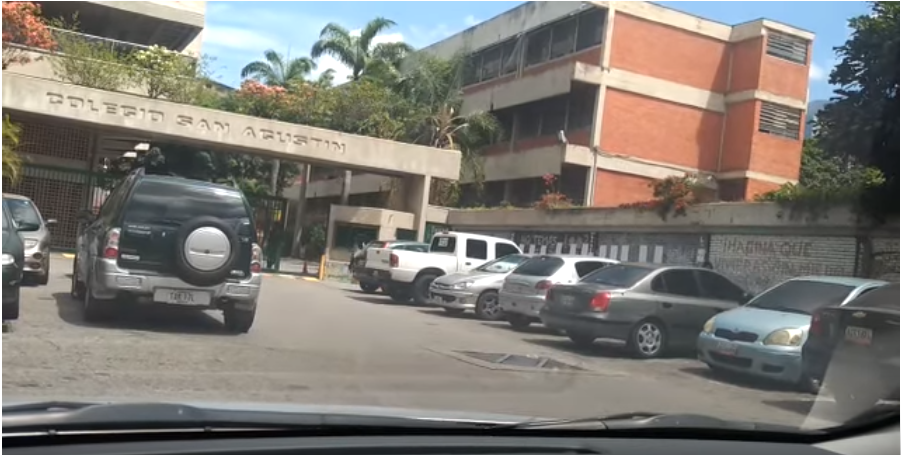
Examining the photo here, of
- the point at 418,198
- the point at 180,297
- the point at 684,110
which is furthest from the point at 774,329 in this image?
the point at 180,297

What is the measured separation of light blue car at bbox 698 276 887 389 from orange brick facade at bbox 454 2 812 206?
1277 millimetres

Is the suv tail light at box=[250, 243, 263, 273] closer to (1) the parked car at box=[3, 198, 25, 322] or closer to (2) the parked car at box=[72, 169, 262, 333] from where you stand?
(2) the parked car at box=[72, 169, 262, 333]

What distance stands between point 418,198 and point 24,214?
299cm

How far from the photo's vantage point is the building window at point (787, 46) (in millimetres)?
7176

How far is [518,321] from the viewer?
892cm

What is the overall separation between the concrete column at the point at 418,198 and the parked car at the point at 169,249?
1352 mm

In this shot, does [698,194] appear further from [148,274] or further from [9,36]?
[9,36]

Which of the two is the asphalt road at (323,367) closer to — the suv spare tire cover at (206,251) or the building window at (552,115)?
the suv spare tire cover at (206,251)

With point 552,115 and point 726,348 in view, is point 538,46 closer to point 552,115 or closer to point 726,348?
point 552,115

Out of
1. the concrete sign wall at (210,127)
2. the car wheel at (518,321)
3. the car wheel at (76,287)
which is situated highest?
the concrete sign wall at (210,127)

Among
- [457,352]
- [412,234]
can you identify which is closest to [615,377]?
[457,352]

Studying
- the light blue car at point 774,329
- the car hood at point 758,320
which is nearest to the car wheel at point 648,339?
the light blue car at point 774,329

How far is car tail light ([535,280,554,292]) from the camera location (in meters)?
9.42

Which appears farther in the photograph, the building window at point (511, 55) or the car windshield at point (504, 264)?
the car windshield at point (504, 264)
